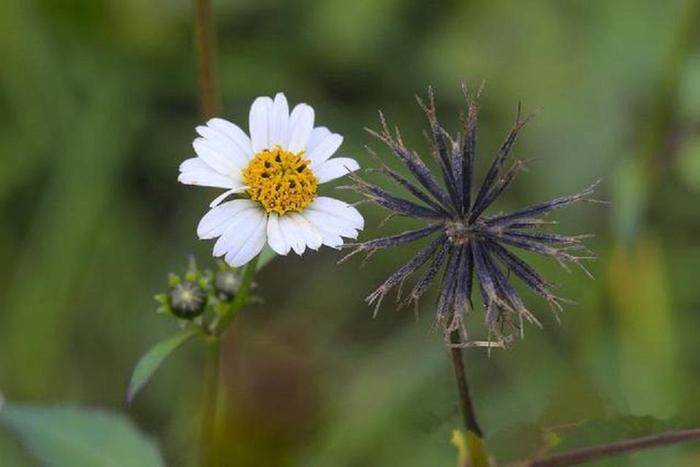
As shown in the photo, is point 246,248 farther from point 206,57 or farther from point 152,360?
point 206,57

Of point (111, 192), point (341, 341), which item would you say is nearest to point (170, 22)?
point (111, 192)

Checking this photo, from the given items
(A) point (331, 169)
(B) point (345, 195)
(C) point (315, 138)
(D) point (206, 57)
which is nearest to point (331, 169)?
(A) point (331, 169)

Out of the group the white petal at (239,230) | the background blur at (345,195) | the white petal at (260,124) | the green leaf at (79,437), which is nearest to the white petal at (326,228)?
the white petal at (239,230)

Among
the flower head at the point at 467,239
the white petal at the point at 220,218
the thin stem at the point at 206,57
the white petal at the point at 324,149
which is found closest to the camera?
the flower head at the point at 467,239

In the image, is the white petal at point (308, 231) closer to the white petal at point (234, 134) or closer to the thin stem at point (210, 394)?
the white petal at point (234, 134)

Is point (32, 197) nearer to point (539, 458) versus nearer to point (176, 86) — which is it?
point (176, 86)

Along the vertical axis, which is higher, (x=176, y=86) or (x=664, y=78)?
(x=176, y=86)
